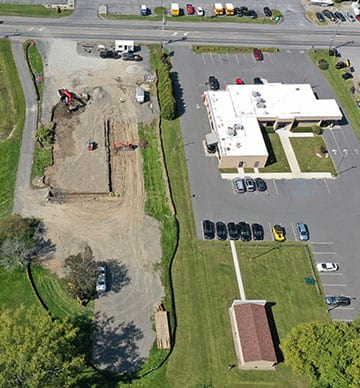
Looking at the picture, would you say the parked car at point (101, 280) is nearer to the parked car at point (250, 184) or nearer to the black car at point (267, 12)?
the parked car at point (250, 184)

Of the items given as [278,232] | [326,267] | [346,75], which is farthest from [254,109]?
[326,267]

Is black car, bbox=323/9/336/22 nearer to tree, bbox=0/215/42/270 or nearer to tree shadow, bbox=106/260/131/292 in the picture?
tree shadow, bbox=106/260/131/292

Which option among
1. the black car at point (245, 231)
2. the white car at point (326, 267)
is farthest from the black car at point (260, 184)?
the white car at point (326, 267)

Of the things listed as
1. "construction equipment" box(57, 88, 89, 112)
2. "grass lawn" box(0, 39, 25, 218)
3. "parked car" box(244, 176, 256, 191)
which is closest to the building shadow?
"parked car" box(244, 176, 256, 191)

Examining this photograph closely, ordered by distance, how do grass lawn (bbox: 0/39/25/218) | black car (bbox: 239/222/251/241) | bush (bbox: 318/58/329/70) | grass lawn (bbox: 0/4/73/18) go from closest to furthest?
black car (bbox: 239/222/251/241) < grass lawn (bbox: 0/39/25/218) < bush (bbox: 318/58/329/70) < grass lawn (bbox: 0/4/73/18)

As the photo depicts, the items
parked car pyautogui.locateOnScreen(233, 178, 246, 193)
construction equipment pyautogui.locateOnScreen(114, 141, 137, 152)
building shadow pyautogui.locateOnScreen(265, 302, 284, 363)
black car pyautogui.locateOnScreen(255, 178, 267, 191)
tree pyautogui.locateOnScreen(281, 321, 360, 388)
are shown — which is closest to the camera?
tree pyautogui.locateOnScreen(281, 321, 360, 388)
